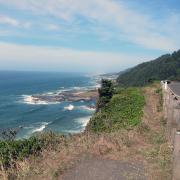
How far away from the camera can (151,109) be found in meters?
24.8

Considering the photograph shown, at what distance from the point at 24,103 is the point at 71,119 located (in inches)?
1123

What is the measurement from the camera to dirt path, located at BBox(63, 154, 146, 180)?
34.1 feet

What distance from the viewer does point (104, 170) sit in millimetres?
10945

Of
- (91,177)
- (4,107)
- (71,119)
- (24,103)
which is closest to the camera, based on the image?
(91,177)

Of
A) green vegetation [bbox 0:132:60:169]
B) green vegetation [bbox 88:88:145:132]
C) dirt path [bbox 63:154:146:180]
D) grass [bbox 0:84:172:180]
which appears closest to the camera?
dirt path [bbox 63:154:146:180]

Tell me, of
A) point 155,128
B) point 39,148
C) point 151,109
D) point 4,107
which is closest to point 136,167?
point 39,148

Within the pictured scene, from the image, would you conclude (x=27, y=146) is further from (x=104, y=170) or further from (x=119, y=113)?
(x=119, y=113)

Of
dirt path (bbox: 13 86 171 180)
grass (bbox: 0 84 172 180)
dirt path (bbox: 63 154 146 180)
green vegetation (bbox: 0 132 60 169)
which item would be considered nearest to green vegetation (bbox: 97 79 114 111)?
grass (bbox: 0 84 172 180)

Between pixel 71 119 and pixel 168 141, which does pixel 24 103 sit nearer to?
pixel 71 119

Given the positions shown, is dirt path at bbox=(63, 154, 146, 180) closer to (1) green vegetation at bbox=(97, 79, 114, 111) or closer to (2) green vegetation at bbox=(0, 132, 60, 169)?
(2) green vegetation at bbox=(0, 132, 60, 169)

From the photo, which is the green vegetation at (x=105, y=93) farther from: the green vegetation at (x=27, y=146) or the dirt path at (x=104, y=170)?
the dirt path at (x=104, y=170)

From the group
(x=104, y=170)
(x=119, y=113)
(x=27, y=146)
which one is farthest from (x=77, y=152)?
(x=119, y=113)

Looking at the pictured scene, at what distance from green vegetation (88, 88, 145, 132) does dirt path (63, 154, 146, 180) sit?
835cm

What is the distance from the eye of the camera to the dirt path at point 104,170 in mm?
10402
